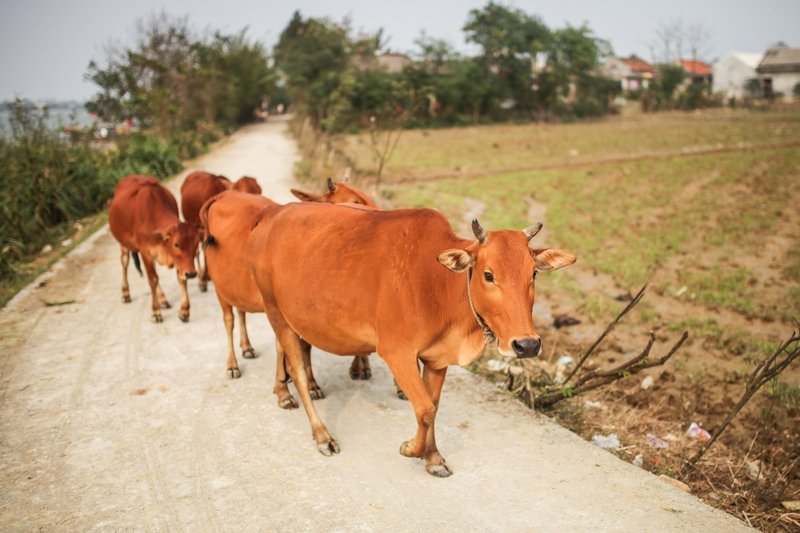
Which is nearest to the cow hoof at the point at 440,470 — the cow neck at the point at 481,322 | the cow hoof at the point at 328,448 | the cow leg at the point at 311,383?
the cow hoof at the point at 328,448

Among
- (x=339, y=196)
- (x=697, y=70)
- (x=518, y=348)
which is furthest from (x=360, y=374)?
(x=697, y=70)

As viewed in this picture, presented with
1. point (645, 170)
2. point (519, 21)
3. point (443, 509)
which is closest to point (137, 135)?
point (645, 170)

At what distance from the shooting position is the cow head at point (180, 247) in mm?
6605

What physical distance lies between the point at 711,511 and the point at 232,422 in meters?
3.32

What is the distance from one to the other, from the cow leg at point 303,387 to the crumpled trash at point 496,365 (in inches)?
81.7

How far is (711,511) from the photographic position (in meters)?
3.54

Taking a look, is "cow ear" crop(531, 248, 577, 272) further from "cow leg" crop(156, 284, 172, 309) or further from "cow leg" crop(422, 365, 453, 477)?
"cow leg" crop(156, 284, 172, 309)

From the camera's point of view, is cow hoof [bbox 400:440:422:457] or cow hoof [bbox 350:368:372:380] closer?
cow hoof [bbox 400:440:422:457]

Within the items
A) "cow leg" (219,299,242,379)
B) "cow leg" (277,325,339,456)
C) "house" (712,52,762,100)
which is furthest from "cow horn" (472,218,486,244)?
"house" (712,52,762,100)

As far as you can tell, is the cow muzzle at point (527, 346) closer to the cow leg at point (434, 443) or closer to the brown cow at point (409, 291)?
the brown cow at point (409, 291)

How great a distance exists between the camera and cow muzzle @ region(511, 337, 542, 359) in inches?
125

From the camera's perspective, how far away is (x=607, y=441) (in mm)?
4465

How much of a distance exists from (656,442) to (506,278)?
93.3 inches

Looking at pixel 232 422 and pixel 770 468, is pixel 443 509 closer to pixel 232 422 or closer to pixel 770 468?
pixel 232 422
